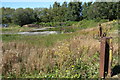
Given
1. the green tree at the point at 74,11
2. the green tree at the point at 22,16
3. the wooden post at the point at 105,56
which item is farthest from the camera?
the green tree at the point at 74,11

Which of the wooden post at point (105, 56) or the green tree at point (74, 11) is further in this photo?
the green tree at point (74, 11)

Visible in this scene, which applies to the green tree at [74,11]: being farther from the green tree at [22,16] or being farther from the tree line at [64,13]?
the green tree at [22,16]

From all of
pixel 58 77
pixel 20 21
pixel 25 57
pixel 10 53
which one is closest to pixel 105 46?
pixel 58 77

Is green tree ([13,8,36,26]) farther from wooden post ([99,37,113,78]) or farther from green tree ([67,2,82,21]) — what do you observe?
wooden post ([99,37,113,78])

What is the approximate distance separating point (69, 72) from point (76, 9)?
30.2 meters

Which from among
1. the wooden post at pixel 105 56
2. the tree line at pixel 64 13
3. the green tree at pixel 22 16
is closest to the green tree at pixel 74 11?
the tree line at pixel 64 13

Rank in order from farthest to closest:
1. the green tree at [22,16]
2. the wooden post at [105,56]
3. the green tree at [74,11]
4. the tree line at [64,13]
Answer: the green tree at [74,11] → the tree line at [64,13] → the green tree at [22,16] → the wooden post at [105,56]

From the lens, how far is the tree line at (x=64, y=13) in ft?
83.8

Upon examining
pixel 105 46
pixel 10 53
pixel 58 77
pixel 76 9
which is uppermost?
pixel 76 9

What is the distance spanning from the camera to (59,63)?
3562 mm

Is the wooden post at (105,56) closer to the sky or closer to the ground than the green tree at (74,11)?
closer to the ground

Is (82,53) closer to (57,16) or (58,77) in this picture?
(58,77)

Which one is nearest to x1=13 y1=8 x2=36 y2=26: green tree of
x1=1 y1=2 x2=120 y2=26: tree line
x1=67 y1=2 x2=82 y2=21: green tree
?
x1=1 y1=2 x2=120 y2=26: tree line

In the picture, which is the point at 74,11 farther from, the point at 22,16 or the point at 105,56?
the point at 105,56
